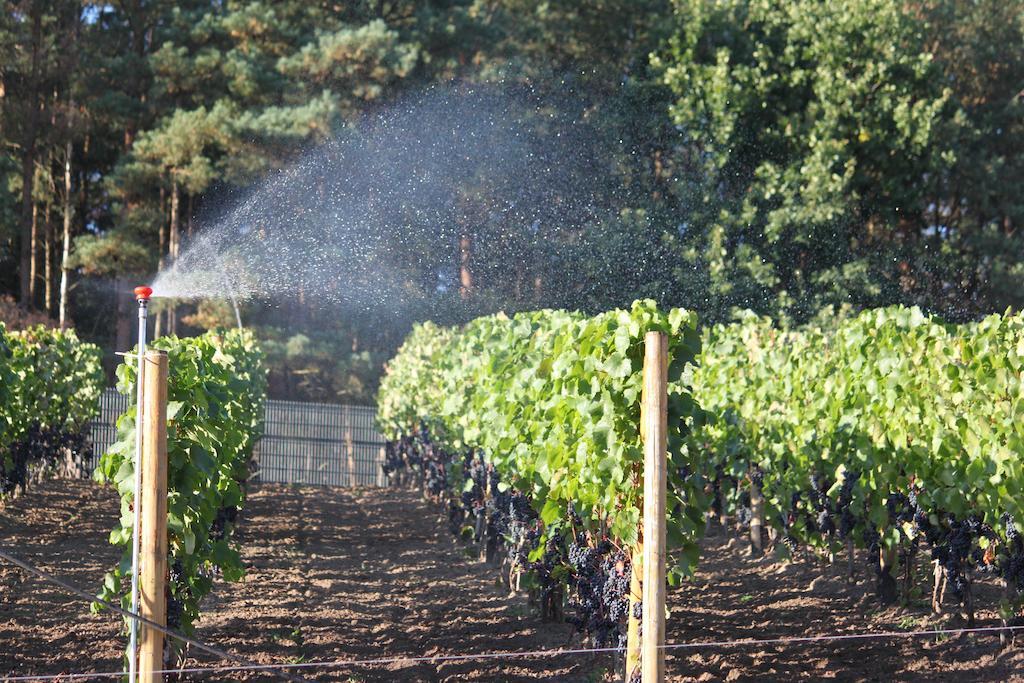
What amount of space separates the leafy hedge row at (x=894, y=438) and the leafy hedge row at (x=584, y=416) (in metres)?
1.02

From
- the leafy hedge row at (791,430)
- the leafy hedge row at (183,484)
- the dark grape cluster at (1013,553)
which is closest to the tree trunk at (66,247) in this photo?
the leafy hedge row at (791,430)

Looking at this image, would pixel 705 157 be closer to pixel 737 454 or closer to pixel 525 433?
pixel 737 454

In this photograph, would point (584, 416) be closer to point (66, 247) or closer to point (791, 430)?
point (791, 430)

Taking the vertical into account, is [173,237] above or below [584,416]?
above

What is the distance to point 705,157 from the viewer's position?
22.9m

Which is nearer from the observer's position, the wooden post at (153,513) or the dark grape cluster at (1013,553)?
the wooden post at (153,513)

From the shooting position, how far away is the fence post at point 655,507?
14.0 ft

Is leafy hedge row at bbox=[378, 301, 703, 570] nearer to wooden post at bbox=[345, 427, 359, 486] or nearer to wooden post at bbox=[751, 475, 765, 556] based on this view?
wooden post at bbox=[751, 475, 765, 556]

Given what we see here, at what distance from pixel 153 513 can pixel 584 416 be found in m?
2.05

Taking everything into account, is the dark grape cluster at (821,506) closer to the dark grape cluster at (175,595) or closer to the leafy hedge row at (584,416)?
the leafy hedge row at (584,416)

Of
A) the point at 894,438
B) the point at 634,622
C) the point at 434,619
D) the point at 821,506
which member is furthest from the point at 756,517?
the point at 634,622

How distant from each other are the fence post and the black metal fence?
50.5ft

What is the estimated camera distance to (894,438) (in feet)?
24.8

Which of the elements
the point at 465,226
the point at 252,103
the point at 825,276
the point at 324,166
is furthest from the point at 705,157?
the point at 252,103
